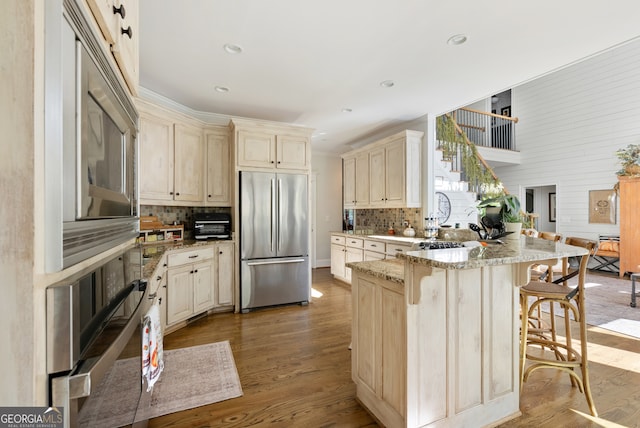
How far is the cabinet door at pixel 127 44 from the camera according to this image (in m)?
1.02

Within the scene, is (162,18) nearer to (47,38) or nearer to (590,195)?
(47,38)

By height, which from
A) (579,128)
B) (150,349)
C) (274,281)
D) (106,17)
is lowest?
(274,281)

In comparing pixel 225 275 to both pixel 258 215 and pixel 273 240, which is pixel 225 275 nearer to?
pixel 273 240

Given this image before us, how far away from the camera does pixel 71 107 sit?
0.61 meters

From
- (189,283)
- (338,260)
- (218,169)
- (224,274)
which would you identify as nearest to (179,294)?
(189,283)

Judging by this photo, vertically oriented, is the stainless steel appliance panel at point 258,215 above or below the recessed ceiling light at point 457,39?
below

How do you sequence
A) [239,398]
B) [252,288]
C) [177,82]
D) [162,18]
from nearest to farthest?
[239,398]
[162,18]
[177,82]
[252,288]

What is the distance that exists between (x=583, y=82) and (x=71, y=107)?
9.33 m

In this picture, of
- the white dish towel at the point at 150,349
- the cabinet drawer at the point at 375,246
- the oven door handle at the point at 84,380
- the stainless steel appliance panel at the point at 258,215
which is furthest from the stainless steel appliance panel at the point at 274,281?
the oven door handle at the point at 84,380

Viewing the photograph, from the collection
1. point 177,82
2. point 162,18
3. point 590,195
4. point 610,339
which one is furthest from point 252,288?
point 590,195

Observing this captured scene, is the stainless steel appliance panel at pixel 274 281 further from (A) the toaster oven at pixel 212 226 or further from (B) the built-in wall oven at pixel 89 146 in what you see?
(B) the built-in wall oven at pixel 89 146

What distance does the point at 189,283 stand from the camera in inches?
130

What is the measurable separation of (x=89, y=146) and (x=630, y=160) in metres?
8.25

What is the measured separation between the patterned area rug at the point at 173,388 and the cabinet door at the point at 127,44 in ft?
3.39
